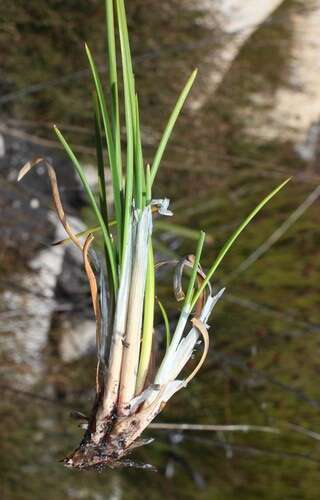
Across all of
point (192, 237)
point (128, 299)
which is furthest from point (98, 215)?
point (192, 237)

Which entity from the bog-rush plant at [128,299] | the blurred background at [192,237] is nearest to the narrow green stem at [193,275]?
the bog-rush plant at [128,299]

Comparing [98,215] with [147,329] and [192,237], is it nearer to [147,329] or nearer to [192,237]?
[147,329]

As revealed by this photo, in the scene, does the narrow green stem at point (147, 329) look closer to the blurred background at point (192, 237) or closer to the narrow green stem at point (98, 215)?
the narrow green stem at point (98, 215)

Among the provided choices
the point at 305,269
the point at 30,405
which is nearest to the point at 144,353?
the point at 305,269

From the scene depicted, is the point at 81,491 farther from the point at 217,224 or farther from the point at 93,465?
the point at 93,465

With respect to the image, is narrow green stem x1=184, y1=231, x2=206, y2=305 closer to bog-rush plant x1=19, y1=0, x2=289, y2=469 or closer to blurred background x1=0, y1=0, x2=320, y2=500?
bog-rush plant x1=19, y1=0, x2=289, y2=469
